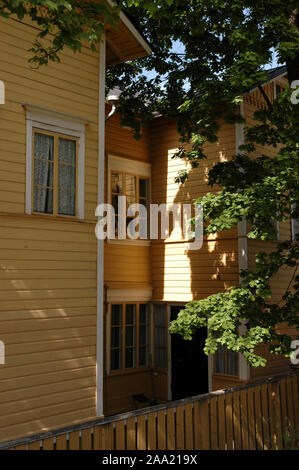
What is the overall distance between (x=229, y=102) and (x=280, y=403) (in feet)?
19.2

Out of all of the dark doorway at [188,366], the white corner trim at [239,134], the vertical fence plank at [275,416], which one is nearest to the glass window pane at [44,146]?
the white corner trim at [239,134]

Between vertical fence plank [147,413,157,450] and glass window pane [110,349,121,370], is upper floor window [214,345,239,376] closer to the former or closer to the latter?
glass window pane [110,349,121,370]

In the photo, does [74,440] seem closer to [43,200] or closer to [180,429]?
[180,429]

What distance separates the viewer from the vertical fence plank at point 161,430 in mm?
6949

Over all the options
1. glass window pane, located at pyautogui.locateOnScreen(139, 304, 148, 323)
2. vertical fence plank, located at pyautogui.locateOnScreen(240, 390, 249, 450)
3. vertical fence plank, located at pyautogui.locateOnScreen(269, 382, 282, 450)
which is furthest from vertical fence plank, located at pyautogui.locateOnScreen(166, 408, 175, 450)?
glass window pane, located at pyautogui.locateOnScreen(139, 304, 148, 323)

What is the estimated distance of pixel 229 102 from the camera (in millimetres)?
9836

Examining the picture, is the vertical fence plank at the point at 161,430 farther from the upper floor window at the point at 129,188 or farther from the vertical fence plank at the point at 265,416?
the upper floor window at the point at 129,188

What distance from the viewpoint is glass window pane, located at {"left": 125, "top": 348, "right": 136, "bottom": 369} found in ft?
44.7

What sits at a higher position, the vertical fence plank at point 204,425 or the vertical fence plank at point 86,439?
the vertical fence plank at point 86,439

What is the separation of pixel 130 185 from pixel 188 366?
17.4 ft

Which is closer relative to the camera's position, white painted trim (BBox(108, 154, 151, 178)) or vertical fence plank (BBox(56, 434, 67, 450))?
vertical fence plank (BBox(56, 434, 67, 450))

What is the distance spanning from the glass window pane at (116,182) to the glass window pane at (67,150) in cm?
429
